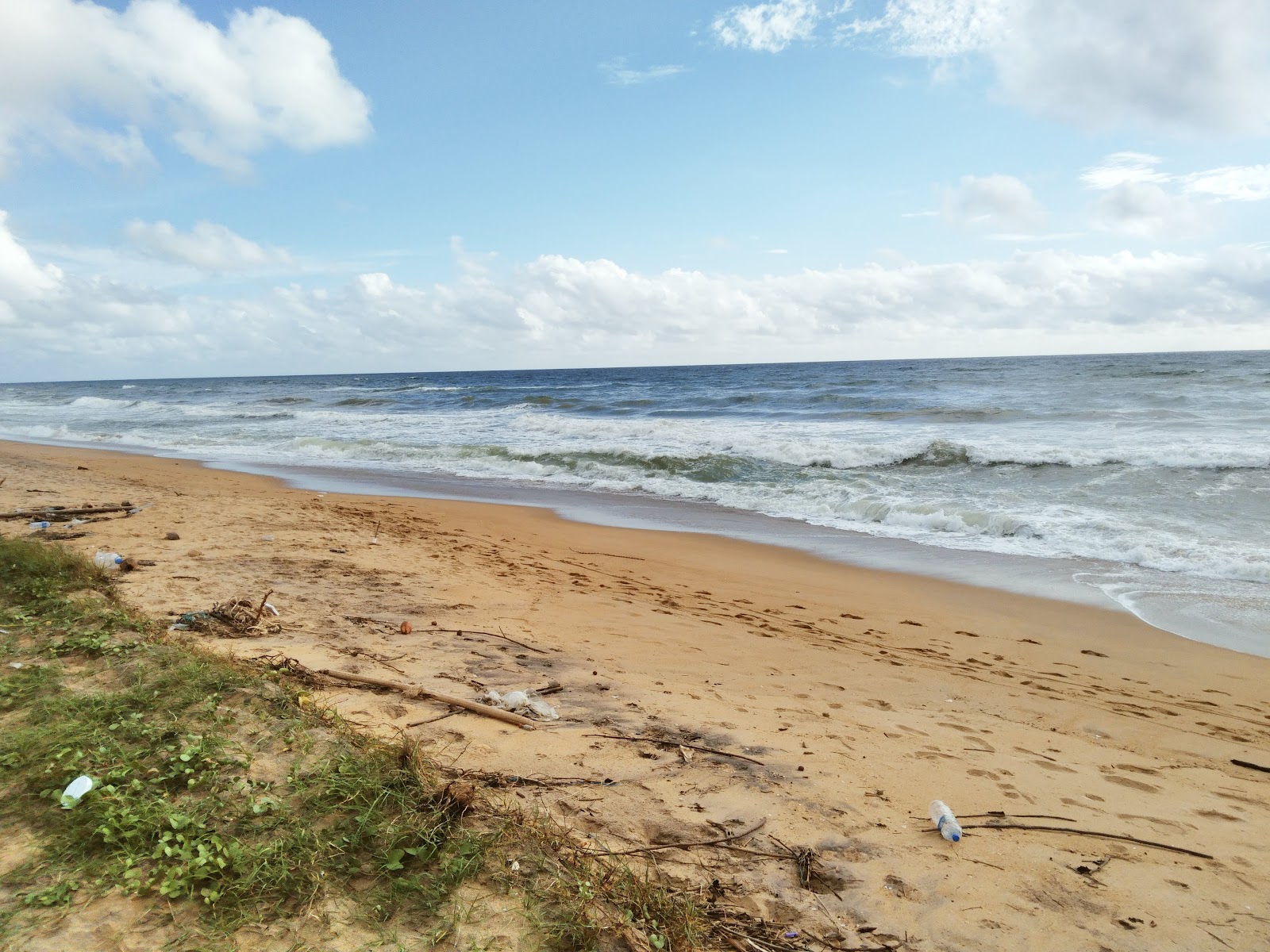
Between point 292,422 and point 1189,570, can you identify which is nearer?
point 1189,570

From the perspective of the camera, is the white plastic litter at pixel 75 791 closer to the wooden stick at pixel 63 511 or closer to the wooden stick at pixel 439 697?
the wooden stick at pixel 439 697

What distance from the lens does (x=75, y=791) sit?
223cm

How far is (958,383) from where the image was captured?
41.2 metres

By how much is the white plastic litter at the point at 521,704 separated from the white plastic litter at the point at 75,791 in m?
1.71

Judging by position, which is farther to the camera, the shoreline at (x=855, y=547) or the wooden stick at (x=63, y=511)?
the wooden stick at (x=63, y=511)

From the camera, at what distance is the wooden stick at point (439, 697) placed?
3.39 meters

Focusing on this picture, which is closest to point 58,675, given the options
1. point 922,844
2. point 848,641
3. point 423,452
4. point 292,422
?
point 922,844

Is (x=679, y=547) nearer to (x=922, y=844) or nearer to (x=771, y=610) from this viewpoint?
(x=771, y=610)

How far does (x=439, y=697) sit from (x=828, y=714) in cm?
220

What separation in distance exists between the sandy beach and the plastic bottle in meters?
0.06

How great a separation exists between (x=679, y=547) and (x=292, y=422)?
2566 cm

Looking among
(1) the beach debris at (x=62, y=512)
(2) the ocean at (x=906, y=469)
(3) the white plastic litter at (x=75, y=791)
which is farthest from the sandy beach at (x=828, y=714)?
(2) the ocean at (x=906, y=469)

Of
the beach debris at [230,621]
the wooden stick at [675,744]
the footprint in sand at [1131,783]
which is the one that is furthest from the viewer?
the beach debris at [230,621]

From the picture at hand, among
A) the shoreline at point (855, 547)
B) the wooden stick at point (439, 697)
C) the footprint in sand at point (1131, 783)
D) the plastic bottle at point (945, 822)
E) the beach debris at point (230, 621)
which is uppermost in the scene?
the beach debris at point (230, 621)
